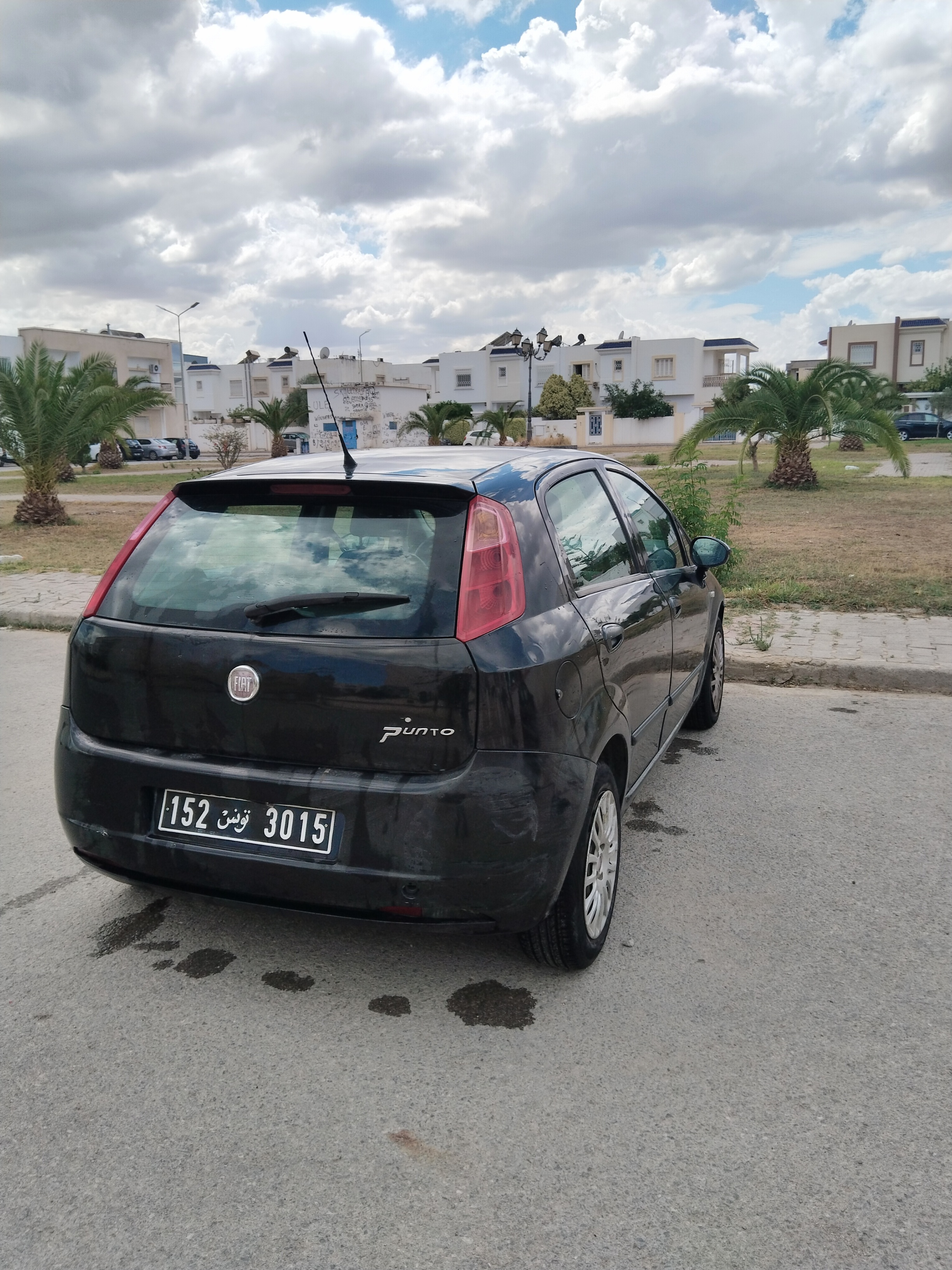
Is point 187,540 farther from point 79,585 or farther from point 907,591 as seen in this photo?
point 79,585

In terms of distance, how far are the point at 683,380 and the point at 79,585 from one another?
72833 mm

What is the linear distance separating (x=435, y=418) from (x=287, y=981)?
40.4 metres

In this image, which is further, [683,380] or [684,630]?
[683,380]

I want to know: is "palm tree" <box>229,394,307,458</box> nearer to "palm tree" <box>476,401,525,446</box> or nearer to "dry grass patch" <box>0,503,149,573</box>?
"palm tree" <box>476,401,525,446</box>

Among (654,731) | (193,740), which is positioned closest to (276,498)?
(193,740)

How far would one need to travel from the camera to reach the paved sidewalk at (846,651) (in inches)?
265

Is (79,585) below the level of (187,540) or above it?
below

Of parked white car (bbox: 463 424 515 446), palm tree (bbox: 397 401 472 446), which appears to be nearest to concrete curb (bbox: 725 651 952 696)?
palm tree (bbox: 397 401 472 446)

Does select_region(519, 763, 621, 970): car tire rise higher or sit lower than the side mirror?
lower

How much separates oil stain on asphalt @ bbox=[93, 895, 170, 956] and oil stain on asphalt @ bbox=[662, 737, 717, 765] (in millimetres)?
2672

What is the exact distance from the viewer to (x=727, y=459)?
4000 cm

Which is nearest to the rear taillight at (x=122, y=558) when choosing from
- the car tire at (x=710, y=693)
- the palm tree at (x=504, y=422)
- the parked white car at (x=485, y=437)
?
the car tire at (x=710, y=693)

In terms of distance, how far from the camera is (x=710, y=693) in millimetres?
5805

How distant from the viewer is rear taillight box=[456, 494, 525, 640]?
2893 mm
